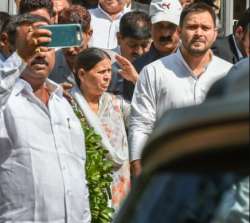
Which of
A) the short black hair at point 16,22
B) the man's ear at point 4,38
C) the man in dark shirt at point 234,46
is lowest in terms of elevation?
the man in dark shirt at point 234,46

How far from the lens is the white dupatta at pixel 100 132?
780 cm

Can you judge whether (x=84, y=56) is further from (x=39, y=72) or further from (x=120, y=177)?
(x=39, y=72)

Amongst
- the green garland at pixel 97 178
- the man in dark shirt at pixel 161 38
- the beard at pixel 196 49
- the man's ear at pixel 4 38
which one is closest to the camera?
the man's ear at pixel 4 38

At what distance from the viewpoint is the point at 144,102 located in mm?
7969

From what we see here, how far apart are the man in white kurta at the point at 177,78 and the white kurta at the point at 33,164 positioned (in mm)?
1362

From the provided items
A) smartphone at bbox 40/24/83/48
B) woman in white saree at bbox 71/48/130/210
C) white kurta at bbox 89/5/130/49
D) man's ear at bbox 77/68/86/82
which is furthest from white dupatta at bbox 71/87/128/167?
white kurta at bbox 89/5/130/49

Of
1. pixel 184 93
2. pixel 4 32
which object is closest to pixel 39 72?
pixel 4 32

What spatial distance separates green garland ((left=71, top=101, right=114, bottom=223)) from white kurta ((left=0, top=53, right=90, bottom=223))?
30.8 inches

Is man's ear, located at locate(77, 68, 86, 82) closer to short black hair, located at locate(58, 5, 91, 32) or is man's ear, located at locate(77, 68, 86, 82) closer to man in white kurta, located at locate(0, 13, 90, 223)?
short black hair, located at locate(58, 5, 91, 32)

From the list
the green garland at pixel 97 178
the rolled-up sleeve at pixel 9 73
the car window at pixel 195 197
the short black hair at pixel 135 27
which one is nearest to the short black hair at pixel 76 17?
the short black hair at pixel 135 27

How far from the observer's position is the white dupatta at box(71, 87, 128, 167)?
780 cm

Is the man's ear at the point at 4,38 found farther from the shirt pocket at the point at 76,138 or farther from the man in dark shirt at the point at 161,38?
the man in dark shirt at the point at 161,38

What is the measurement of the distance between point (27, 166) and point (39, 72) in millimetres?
644

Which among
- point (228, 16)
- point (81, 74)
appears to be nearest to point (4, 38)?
point (81, 74)
